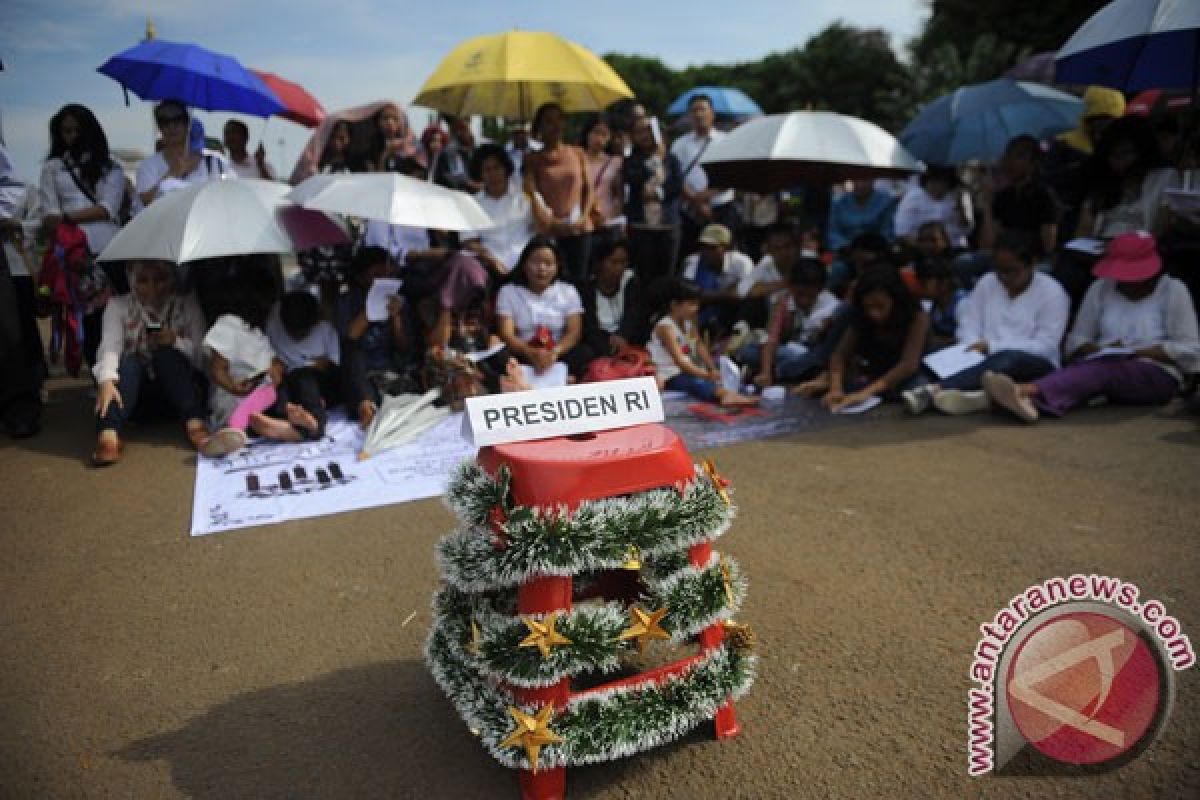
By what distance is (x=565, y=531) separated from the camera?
1874 millimetres

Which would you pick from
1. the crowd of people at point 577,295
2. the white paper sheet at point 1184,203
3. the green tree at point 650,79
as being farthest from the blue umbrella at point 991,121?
the green tree at point 650,79

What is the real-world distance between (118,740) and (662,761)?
5.07 feet

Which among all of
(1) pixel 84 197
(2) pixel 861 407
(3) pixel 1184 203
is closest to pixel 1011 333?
(2) pixel 861 407

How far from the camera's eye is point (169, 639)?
2.81 m

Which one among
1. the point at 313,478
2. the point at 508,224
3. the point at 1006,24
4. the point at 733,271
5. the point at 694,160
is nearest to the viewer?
the point at 313,478

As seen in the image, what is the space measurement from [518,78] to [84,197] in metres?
3.22

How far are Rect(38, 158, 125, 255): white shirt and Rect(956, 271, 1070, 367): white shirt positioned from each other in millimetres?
6226

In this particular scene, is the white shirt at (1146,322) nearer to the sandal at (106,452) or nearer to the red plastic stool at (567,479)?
the red plastic stool at (567,479)

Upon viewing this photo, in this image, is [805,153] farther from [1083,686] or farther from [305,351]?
[1083,686]

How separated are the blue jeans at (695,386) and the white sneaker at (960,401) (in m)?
1.56

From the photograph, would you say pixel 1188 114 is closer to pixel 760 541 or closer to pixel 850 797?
pixel 760 541

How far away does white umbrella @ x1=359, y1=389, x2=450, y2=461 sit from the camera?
16.2 ft

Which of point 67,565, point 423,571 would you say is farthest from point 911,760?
point 67,565

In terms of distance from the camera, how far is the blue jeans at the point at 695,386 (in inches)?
237
